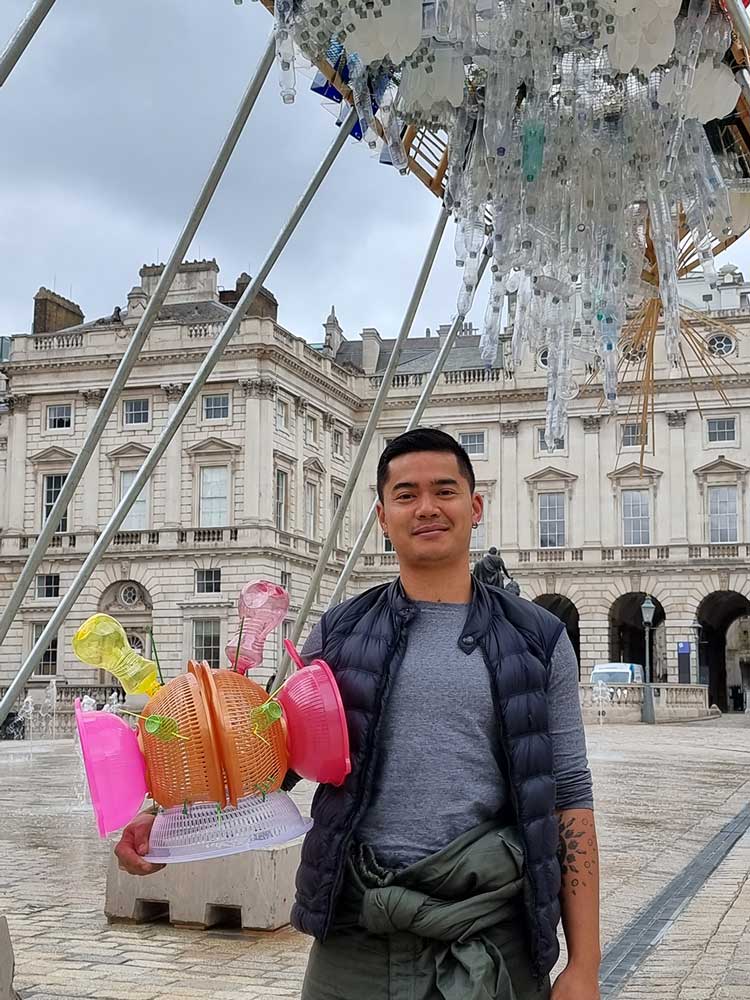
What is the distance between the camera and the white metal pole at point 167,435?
4301 millimetres

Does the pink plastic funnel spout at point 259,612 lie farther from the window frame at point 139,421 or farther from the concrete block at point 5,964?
the window frame at point 139,421

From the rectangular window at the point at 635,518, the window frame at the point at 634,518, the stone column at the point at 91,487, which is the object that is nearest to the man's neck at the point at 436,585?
the stone column at the point at 91,487

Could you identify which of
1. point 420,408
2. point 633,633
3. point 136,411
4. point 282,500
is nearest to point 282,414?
point 282,500

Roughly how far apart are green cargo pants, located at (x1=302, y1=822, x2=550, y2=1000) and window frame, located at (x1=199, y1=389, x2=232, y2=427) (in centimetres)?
4233

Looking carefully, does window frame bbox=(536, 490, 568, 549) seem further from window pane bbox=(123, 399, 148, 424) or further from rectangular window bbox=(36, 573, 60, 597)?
rectangular window bbox=(36, 573, 60, 597)

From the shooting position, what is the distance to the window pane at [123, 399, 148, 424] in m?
45.7

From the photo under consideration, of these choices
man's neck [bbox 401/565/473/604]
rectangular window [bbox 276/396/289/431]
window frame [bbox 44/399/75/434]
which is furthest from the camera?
window frame [bbox 44/399/75/434]

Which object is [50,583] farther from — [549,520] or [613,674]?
[613,674]

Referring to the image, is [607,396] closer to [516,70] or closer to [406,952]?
[516,70]

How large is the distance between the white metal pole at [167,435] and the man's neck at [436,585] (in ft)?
5.89

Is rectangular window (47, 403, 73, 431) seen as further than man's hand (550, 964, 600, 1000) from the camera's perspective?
Yes

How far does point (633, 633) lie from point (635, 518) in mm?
6502

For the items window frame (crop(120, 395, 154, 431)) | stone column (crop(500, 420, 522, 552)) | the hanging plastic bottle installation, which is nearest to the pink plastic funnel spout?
the hanging plastic bottle installation

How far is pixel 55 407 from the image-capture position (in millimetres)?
46406
